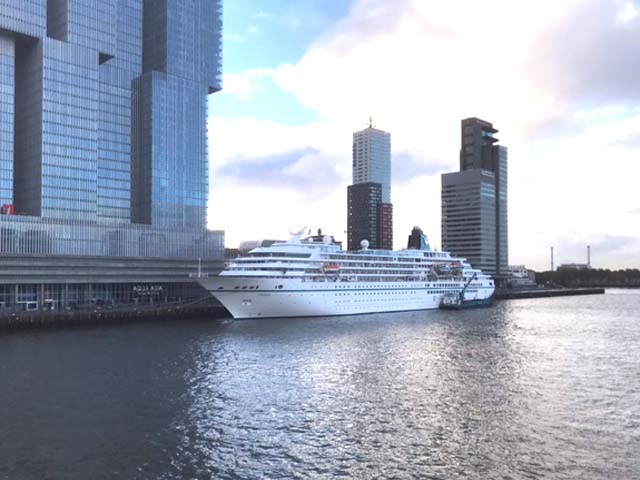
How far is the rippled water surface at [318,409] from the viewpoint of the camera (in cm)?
2642

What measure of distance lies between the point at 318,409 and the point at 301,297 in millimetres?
58641

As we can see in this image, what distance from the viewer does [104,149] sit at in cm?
14562

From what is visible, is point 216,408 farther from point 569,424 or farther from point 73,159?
point 73,159

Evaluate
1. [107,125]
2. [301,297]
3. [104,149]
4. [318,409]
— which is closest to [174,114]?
[107,125]

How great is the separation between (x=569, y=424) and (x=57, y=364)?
39.5 metres

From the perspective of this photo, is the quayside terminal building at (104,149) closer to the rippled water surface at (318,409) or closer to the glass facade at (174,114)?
the glass facade at (174,114)

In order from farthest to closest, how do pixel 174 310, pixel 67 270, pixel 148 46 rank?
pixel 148 46 < pixel 67 270 < pixel 174 310

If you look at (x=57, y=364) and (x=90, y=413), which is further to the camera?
(x=57, y=364)

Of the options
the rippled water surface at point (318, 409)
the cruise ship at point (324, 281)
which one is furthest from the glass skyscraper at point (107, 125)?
the rippled water surface at point (318, 409)

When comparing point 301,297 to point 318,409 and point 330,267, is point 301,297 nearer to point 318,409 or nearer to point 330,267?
point 330,267

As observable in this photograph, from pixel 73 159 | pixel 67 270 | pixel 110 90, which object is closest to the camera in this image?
pixel 67 270

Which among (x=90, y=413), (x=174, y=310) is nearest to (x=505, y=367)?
(x=90, y=413)

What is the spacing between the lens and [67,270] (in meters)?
111

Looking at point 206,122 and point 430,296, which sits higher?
point 206,122
